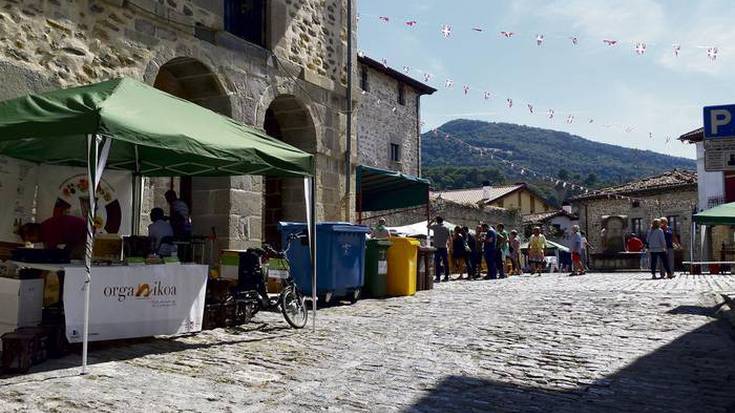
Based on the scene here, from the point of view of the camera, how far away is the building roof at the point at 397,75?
27.5 m

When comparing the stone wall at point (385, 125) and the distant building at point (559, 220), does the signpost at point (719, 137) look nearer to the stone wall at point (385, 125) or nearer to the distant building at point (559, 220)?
the stone wall at point (385, 125)

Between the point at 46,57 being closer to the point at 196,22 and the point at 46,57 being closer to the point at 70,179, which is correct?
the point at 70,179

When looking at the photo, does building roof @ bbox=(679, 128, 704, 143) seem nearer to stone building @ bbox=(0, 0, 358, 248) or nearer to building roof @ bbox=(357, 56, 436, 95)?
building roof @ bbox=(357, 56, 436, 95)

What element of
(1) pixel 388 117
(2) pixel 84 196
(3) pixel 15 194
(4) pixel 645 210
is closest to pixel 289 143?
(2) pixel 84 196

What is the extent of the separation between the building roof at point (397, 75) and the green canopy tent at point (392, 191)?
12.7 m

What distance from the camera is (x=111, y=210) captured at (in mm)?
8336

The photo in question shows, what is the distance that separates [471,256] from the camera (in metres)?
18.2

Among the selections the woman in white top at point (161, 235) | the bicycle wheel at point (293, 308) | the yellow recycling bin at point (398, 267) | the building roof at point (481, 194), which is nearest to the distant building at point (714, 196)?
the building roof at point (481, 194)

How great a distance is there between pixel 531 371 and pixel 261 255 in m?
3.54

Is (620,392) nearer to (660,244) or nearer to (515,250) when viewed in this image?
(660,244)

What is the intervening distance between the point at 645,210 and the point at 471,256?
77.5 ft

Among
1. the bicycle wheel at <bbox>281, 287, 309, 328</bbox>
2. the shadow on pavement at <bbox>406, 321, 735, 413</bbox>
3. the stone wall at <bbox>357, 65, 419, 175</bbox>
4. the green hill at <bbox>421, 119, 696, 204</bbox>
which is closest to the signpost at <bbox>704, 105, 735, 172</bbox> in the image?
the shadow on pavement at <bbox>406, 321, 735, 413</bbox>

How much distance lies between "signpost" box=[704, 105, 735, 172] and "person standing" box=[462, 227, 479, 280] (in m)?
10.6

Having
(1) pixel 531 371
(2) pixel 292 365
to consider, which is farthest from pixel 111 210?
(1) pixel 531 371
